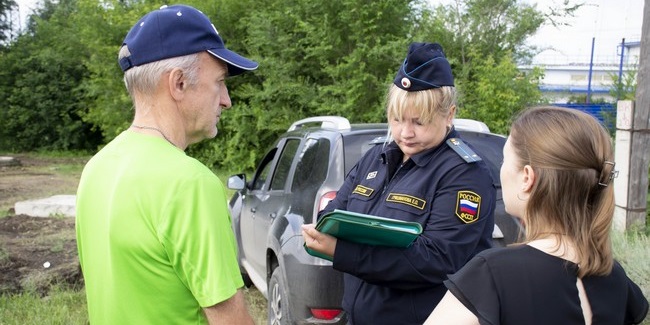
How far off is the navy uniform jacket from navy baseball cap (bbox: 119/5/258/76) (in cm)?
86

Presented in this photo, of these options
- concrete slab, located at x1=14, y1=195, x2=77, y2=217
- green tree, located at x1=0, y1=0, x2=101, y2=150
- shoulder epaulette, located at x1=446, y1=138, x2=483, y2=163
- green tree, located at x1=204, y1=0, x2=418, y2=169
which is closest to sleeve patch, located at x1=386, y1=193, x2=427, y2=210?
shoulder epaulette, located at x1=446, y1=138, x2=483, y2=163

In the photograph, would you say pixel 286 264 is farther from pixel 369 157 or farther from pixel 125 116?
pixel 125 116

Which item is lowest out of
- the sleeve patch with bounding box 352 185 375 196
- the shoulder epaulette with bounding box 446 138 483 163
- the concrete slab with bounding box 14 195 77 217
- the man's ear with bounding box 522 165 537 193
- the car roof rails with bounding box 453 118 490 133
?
the concrete slab with bounding box 14 195 77 217

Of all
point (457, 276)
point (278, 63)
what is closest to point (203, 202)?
point (457, 276)

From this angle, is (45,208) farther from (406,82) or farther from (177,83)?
(177,83)

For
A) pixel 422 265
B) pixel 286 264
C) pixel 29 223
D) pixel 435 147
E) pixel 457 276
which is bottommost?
pixel 29 223

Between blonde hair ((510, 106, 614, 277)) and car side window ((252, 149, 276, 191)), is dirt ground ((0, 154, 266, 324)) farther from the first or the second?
blonde hair ((510, 106, 614, 277))

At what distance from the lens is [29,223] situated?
9.22 metres

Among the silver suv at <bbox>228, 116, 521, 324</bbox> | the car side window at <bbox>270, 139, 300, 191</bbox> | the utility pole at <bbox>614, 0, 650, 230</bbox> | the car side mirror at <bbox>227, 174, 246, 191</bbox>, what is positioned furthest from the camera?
the utility pole at <bbox>614, 0, 650, 230</bbox>

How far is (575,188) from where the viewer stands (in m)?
1.51

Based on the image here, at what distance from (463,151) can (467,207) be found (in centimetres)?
24

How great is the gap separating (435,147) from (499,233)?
1554 millimetres

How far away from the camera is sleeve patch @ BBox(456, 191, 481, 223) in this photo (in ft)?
7.20

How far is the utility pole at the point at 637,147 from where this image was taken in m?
6.12
